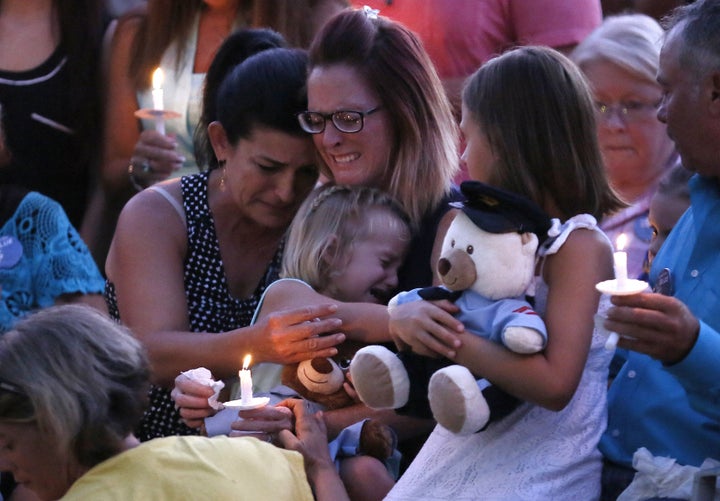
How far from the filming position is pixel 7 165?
4.70 metres

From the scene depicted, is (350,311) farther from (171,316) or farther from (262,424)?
(171,316)

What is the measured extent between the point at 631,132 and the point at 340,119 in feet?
3.33

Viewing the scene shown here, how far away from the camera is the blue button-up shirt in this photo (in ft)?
9.76

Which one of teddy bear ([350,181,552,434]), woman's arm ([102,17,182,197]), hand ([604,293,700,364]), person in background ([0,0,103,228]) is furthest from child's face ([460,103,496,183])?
person in background ([0,0,103,228])

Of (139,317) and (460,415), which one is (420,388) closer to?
(460,415)

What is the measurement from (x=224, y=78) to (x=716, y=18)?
1.64 metres

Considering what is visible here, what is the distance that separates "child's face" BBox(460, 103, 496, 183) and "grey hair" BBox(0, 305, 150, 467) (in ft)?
2.73

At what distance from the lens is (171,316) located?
12.9ft

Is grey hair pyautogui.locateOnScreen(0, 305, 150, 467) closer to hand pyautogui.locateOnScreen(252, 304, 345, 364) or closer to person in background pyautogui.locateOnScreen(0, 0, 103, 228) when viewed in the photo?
hand pyautogui.locateOnScreen(252, 304, 345, 364)

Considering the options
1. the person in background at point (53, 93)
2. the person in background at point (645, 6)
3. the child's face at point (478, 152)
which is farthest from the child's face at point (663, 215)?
the person in background at point (53, 93)

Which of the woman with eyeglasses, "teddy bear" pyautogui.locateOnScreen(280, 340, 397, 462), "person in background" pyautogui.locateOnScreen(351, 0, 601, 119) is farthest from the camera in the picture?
"person in background" pyautogui.locateOnScreen(351, 0, 601, 119)

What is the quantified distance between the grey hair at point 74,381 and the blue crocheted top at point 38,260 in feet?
5.10

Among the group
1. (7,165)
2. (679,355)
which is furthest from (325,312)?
(7,165)

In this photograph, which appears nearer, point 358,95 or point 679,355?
point 679,355
